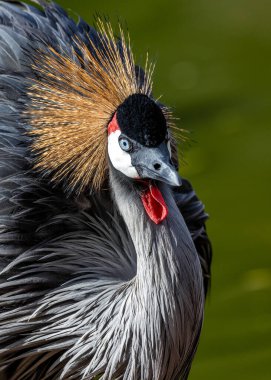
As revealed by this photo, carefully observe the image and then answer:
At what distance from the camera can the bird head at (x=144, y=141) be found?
2.78 m

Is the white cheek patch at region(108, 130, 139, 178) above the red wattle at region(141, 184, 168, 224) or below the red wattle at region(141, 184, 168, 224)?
above

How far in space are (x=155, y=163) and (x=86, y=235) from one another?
0.54 meters

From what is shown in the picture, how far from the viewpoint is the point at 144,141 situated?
2.80 metres

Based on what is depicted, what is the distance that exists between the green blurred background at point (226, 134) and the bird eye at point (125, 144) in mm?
1167

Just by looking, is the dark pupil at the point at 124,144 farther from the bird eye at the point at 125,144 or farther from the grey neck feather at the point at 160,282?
the grey neck feather at the point at 160,282

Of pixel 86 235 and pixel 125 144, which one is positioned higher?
pixel 125 144

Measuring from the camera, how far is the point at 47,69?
10.6 ft

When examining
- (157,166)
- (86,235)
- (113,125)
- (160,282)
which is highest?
(113,125)

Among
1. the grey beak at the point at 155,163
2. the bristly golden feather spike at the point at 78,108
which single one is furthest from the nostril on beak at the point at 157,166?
the bristly golden feather spike at the point at 78,108

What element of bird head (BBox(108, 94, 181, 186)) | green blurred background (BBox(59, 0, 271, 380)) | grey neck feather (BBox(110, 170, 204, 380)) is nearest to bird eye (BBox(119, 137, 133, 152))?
bird head (BBox(108, 94, 181, 186))

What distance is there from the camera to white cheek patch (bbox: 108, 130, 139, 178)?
286 cm

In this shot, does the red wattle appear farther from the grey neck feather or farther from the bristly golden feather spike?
the bristly golden feather spike

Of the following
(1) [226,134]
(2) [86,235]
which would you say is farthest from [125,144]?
(1) [226,134]

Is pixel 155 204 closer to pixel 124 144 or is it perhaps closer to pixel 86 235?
pixel 124 144
